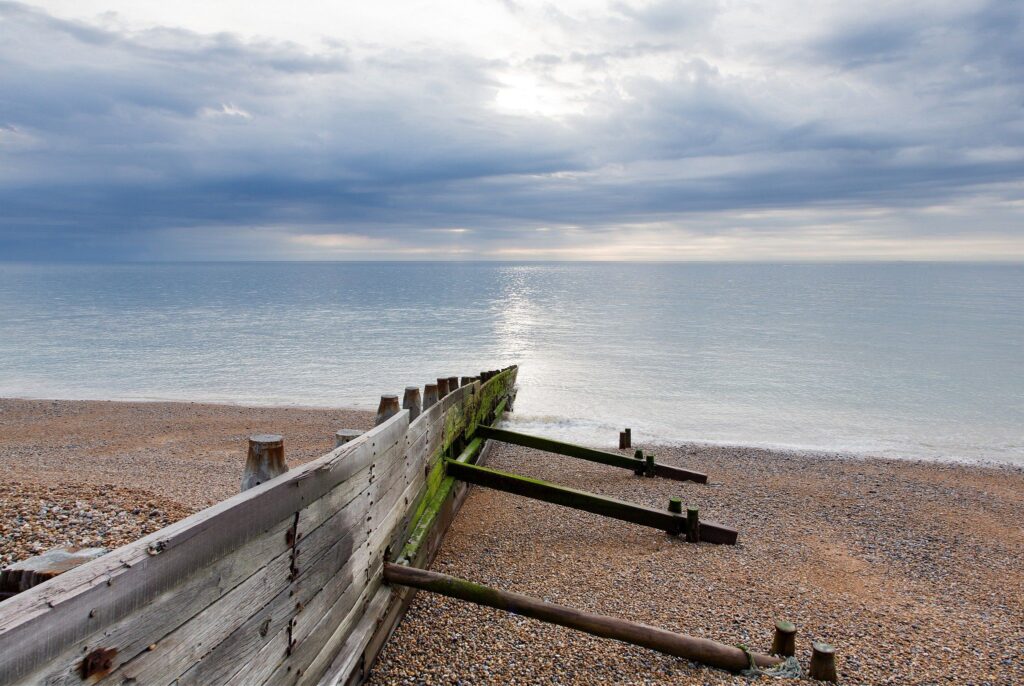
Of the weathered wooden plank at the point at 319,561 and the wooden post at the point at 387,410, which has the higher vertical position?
the wooden post at the point at 387,410

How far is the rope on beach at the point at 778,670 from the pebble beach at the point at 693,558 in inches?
6.2

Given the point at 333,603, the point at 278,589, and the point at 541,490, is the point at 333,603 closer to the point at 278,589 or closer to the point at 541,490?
the point at 278,589

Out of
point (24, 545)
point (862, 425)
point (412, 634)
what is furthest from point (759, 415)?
point (24, 545)

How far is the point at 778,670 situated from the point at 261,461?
13.7ft

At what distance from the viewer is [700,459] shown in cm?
1337

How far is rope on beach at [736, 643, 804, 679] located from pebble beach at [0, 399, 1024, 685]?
0.51 feet

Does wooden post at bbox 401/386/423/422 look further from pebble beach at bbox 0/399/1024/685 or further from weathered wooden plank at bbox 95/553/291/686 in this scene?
weathered wooden plank at bbox 95/553/291/686

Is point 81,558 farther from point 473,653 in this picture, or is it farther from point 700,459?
point 700,459

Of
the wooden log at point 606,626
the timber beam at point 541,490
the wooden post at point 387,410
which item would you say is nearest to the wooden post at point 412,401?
the wooden post at point 387,410

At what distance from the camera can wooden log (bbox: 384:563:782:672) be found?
4.70 metres

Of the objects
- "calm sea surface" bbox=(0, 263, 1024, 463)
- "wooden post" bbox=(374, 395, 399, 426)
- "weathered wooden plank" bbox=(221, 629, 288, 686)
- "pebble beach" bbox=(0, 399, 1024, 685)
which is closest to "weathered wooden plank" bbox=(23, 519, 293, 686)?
"weathered wooden plank" bbox=(221, 629, 288, 686)

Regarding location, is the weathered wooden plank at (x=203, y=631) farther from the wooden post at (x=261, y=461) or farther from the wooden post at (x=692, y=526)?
the wooden post at (x=692, y=526)

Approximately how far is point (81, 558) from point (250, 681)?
0.99 meters

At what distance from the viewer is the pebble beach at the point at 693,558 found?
5.10m
